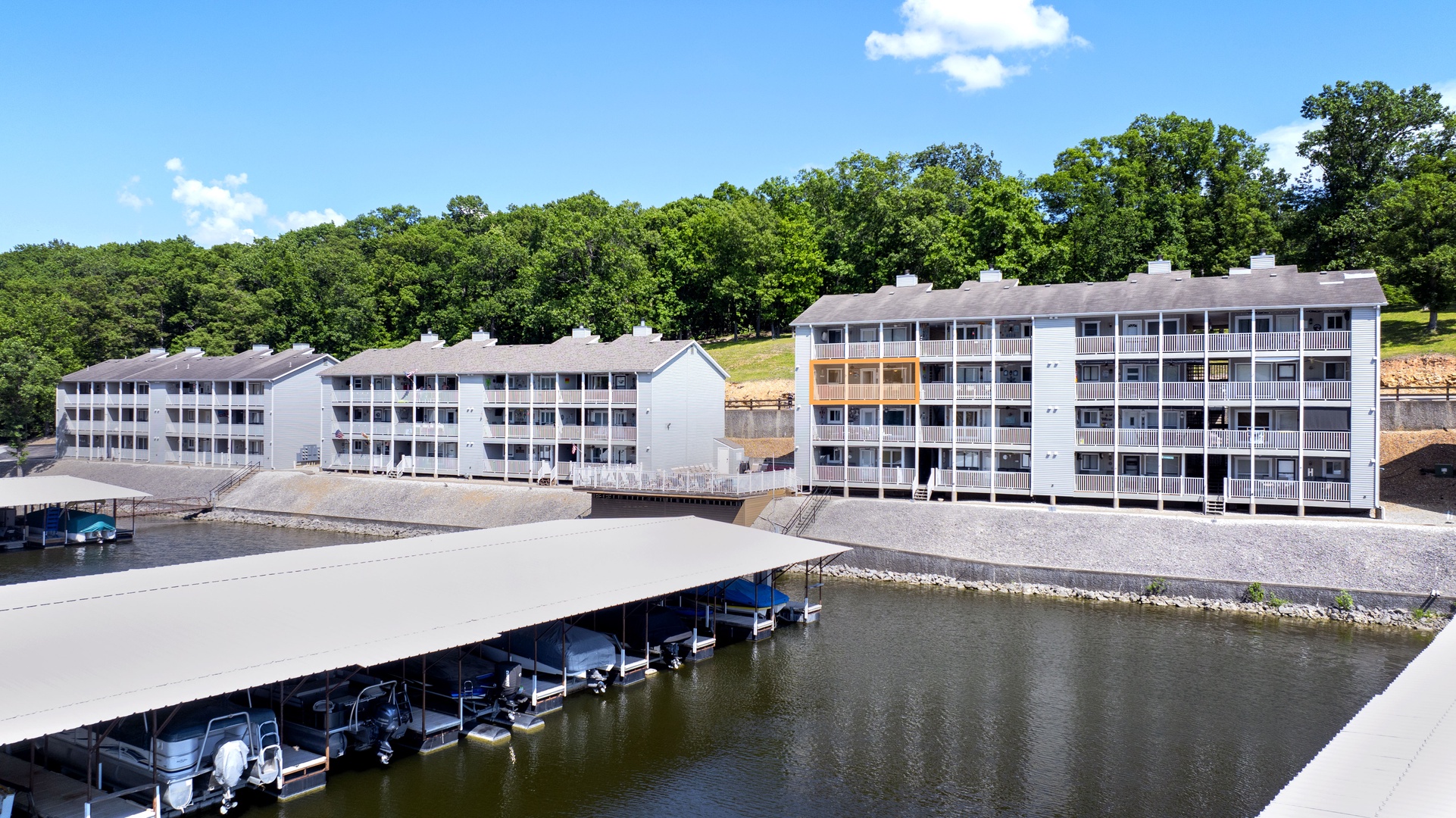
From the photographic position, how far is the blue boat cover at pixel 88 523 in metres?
59.4

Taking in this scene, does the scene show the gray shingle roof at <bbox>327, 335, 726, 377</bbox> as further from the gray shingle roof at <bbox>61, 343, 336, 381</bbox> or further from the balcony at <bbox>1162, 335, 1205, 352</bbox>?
the balcony at <bbox>1162, 335, 1205, 352</bbox>

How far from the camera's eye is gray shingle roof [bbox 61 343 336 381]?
80.1m

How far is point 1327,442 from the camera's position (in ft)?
146

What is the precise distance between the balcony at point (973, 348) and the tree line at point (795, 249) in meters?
32.9

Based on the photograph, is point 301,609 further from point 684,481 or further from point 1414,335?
point 1414,335

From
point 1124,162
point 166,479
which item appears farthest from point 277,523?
point 1124,162

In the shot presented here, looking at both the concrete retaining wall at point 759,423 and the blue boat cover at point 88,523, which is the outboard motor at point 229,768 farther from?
the concrete retaining wall at point 759,423

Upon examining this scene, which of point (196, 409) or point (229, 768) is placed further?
point (196, 409)

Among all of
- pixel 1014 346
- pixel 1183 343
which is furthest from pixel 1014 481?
pixel 1183 343

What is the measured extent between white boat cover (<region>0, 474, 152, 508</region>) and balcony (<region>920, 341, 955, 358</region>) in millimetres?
47887

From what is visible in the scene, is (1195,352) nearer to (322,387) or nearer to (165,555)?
(165,555)

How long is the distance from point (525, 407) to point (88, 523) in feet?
88.7

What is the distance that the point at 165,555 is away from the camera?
176 feet

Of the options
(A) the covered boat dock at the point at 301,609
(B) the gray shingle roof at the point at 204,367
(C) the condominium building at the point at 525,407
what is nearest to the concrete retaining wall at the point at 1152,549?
(A) the covered boat dock at the point at 301,609
